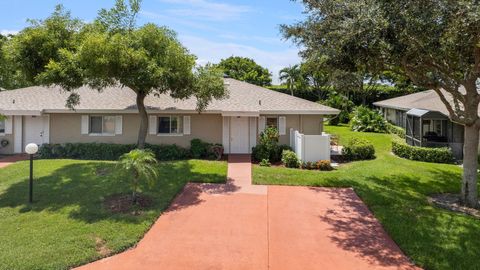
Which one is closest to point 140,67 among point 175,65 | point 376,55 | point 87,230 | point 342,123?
point 175,65

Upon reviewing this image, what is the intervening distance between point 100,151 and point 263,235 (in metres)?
13.3

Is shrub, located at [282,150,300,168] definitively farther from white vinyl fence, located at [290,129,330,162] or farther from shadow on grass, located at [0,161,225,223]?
shadow on grass, located at [0,161,225,223]

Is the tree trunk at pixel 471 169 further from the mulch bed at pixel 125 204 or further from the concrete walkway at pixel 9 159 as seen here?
the concrete walkway at pixel 9 159

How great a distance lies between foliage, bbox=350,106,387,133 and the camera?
33.4 m

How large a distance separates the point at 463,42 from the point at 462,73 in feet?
17.4

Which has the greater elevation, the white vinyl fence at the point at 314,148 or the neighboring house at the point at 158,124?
the neighboring house at the point at 158,124

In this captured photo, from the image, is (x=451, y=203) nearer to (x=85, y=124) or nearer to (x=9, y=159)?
(x=85, y=124)

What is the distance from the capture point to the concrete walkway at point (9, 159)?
1880cm

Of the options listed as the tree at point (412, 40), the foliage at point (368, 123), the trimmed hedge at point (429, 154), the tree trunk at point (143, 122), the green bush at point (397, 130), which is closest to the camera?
the tree at point (412, 40)

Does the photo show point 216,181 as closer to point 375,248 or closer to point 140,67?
point 140,67

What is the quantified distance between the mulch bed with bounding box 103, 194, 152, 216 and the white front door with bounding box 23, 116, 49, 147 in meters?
11.0

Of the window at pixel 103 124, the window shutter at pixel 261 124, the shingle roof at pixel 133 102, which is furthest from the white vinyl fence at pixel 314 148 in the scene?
the window at pixel 103 124

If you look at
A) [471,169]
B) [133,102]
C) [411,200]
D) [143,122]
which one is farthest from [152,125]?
[471,169]

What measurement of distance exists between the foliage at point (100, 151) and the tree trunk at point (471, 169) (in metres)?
13.1
